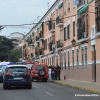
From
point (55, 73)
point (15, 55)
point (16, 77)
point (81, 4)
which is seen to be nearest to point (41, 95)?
point (16, 77)

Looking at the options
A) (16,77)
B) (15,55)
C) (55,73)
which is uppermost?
(15,55)

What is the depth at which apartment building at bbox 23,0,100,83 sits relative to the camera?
34594 mm

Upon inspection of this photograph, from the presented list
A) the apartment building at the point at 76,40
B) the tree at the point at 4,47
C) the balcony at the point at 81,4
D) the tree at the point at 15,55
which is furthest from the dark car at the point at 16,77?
the tree at the point at 15,55

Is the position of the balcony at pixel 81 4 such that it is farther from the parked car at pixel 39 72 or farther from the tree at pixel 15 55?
the tree at pixel 15 55

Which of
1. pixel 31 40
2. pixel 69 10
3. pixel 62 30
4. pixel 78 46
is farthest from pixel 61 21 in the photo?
pixel 31 40

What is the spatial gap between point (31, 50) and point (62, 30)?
4042 cm

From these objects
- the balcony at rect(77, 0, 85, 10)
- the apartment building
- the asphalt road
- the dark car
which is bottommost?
the asphalt road

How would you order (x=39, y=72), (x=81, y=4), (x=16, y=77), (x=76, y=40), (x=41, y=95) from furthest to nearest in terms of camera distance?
(x=39, y=72)
(x=76, y=40)
(x=81, y=4)
(x=16, y=77)
(x=41, y=95)

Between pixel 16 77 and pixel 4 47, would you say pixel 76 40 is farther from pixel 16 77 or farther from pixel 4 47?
pixel 4 47

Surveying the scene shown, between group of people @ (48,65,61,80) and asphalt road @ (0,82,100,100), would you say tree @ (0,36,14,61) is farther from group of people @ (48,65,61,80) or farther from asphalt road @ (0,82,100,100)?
asphalt road @ (0,82,100,100)

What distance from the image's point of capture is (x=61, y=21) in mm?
49625

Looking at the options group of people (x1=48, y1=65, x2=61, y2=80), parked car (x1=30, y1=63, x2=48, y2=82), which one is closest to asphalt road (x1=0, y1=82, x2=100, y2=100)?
parked car (x1=30, y1=63, x2=48, y2=82)

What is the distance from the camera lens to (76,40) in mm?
40969

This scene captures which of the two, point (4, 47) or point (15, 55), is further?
point (15, 55)
